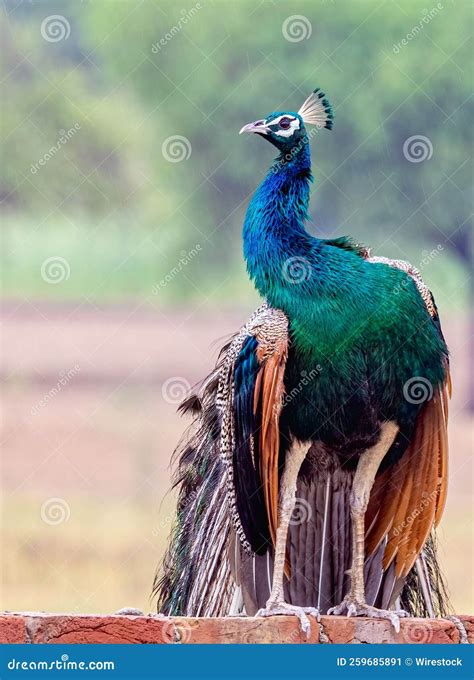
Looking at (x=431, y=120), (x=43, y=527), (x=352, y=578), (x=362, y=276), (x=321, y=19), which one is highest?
(x=321, y=19)

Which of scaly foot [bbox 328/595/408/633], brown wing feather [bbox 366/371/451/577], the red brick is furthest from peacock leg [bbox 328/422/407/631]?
the red brick

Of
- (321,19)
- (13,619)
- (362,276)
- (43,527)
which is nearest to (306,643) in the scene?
(13,619)

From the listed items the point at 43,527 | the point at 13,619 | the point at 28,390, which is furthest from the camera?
the point at 28,390

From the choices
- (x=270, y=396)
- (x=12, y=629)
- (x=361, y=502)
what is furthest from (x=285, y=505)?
(x=12, y=629)

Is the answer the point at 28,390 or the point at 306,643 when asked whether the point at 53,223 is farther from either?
the point at 306,643

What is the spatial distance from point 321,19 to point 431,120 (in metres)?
1.98

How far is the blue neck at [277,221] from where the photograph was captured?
19.9ft

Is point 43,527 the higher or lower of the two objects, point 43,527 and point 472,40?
the lower

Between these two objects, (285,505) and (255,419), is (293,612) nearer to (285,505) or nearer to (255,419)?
(285,505)

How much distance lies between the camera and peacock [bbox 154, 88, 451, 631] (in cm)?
591

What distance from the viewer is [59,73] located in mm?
20391

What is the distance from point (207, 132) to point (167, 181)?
1.14m

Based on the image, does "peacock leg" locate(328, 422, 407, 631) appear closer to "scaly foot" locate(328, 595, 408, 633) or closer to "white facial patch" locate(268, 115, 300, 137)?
"scaly foot" locate(328, 595, 408, 633)

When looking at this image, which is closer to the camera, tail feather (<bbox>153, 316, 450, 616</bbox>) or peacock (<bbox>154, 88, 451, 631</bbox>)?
peacock (<bbox>154, 88, 451, 631</bbox>)
